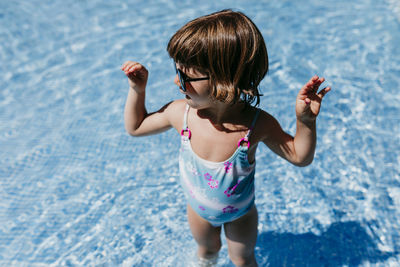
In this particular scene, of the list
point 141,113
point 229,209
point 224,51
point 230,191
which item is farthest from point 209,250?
point 224,51

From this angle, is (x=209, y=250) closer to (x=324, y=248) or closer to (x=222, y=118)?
(x=324, y=248)

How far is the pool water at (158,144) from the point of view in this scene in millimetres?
3186

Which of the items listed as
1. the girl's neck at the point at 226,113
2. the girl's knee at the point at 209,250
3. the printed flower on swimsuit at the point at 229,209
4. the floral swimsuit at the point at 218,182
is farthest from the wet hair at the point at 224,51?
the girl's knee at the point at 209,250

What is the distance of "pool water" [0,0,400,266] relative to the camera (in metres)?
3.19

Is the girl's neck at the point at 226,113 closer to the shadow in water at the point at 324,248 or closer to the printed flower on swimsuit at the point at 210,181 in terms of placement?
the printed flower on swimsuit at the point at 210,181

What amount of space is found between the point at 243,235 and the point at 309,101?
1014 mm

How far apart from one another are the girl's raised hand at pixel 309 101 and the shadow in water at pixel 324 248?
1.57 metres

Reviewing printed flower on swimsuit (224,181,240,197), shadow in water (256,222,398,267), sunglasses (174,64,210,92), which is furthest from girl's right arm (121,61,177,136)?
shadow in water (256,222,398,267)

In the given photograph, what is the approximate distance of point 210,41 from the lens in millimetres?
1742

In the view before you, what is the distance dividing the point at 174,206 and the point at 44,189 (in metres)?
1.13

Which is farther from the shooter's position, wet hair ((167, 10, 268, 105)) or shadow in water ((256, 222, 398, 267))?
shadow in water ((256, 222, 398, 267))

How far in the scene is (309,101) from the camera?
178cm

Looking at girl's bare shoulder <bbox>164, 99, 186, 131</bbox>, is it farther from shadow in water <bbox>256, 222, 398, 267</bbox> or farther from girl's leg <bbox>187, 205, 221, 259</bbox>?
shadow in water <bbox>256, 222, 398, 267</bbox>

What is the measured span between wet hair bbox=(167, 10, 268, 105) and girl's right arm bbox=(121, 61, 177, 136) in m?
0.35
